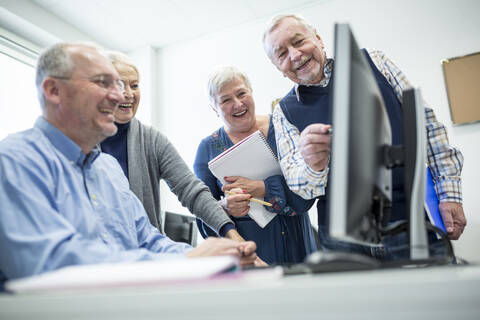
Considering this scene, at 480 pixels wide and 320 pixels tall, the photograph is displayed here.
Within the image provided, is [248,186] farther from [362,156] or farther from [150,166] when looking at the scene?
[362,156]

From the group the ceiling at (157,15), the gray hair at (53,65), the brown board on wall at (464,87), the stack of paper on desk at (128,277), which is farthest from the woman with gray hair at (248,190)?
the ceiling at (157,15)

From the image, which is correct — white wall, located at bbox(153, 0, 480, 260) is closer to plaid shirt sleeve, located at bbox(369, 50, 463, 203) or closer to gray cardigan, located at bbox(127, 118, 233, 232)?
plaid shirt sleeve, located at bbox(369, 50, 463, 203)

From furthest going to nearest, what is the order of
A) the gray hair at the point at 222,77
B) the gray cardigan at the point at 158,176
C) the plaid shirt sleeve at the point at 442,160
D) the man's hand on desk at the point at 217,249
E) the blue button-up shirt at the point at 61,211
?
the gray hair at the point at 222,77, the gray cardigan at the point at 158,176, the plaid shirt sleeve at the point at 442,160, the man's hand on desk at the point at 217,249, the blue button-up shirt at the point at 61,211

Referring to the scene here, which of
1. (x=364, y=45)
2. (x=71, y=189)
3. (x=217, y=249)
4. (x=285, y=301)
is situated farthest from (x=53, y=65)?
(x=364, y=45)

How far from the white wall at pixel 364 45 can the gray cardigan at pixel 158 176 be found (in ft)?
5.32

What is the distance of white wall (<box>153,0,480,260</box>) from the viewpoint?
256 centimetres

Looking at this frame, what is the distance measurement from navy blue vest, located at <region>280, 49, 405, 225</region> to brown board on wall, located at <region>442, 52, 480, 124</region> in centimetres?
179

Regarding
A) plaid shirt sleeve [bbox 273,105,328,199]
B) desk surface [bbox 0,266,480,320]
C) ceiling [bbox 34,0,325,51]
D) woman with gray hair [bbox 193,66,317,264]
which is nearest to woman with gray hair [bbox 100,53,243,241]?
woman with gray hair [bbox 193,66,317,264]

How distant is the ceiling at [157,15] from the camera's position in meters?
3.22

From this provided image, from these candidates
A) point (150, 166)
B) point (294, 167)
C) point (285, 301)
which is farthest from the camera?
point (150, 166)

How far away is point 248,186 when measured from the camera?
4.32ft

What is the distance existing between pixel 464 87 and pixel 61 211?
9.22 ft

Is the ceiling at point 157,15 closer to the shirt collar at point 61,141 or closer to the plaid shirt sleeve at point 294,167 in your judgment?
the plaid shirt sleeve at point 294,167

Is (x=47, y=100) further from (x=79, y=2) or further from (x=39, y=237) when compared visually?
(x=79, y=2)
